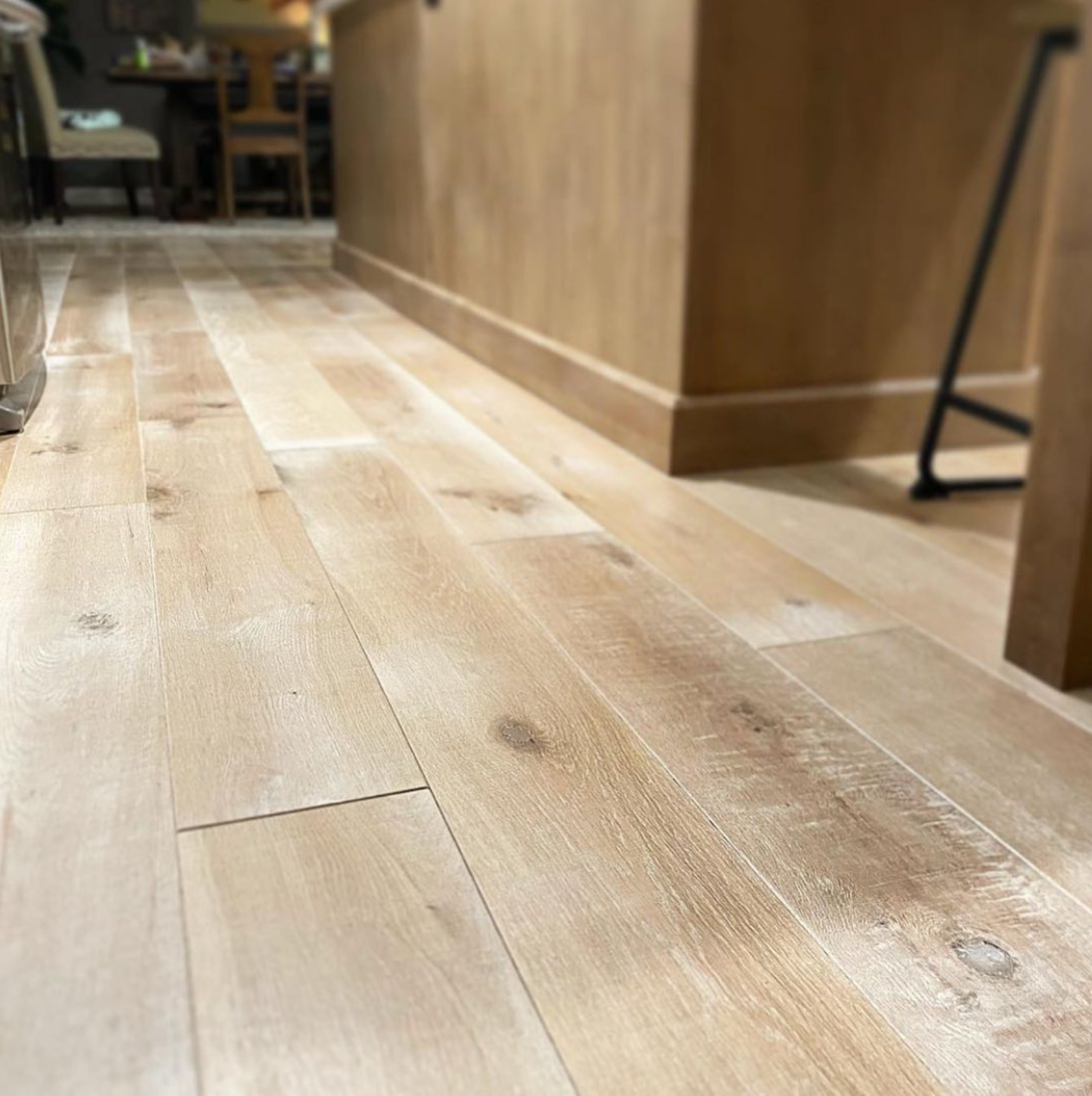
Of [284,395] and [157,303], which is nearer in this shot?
[284,395]

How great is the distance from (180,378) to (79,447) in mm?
536

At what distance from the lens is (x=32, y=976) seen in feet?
2.10

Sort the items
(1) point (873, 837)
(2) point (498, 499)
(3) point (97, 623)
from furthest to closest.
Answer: (2) point (498, 499) → (3) point (97, 623) → (1) point (873, 837)

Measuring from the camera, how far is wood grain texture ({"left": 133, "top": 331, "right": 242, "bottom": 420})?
77.3 inches

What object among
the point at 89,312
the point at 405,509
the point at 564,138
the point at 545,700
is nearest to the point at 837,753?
the point at 545,700

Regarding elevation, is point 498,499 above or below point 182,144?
below

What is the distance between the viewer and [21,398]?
1.88 meters

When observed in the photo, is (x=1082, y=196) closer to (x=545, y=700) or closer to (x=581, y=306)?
(x=545, y=700)

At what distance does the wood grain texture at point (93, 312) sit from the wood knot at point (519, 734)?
70.0 inches

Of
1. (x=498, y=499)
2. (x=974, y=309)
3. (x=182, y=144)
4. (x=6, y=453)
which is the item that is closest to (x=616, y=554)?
(x=498, y=499)

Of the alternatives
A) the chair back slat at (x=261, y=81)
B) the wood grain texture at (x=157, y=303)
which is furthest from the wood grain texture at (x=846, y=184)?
the chair back slat at (x=261, y=81)

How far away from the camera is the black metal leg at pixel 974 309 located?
4.73 ft

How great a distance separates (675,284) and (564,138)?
0.48 metres

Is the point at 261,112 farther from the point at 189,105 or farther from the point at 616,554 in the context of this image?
the point at 616,554
